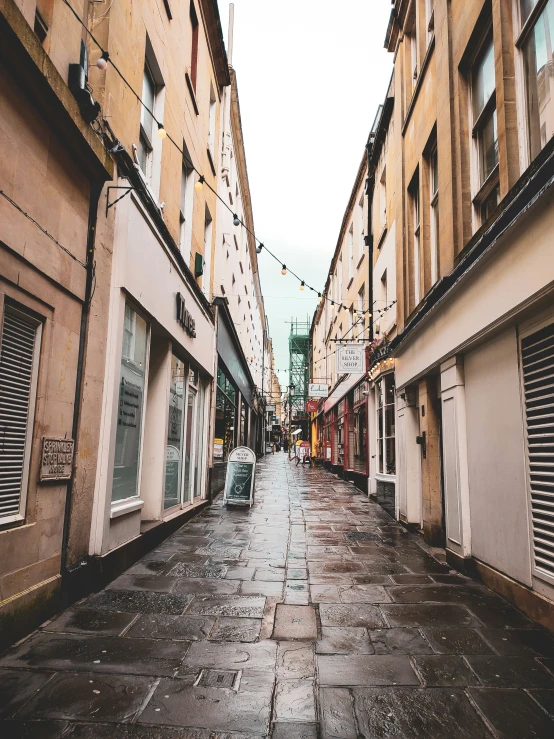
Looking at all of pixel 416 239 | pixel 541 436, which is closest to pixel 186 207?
pixel 416 239

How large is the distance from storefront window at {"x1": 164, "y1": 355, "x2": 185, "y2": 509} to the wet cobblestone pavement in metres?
Answer: 2.35

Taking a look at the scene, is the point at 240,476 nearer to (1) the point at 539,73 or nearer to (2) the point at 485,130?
(2) the point at 485,130

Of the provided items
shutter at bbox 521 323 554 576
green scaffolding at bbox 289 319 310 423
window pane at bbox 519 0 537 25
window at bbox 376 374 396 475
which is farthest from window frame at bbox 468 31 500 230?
green scaffolding at bbox 289 319 310 423

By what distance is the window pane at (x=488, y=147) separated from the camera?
6376mm

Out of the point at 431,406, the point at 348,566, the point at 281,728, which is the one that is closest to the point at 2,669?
the point at 281,728

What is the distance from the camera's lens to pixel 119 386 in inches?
233

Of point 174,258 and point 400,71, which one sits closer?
point 174,258

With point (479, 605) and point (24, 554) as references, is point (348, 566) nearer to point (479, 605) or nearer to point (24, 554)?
point (479, 605)

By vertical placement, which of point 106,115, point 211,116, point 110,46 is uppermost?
point 211,116

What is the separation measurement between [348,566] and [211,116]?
1120 cm

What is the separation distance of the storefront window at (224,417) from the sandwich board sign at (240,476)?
6.53 ft

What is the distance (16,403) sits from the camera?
4141mm

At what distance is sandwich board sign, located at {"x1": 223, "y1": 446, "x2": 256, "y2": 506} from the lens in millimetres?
11609

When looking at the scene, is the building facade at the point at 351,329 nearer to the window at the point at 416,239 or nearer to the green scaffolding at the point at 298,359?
the window at the point at 416,239
